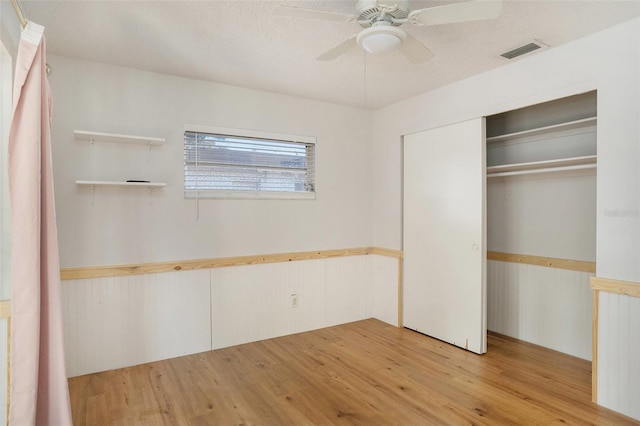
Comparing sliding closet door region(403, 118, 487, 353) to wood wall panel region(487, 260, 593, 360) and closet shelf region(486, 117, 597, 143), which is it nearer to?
closet shelf region(486, 117, 597, 143)

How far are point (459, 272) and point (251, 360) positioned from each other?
2048 mm

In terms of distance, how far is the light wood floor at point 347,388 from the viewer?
2275mm

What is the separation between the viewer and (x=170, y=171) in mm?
3211

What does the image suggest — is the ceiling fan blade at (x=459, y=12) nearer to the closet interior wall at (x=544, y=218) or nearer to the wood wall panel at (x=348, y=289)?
the closet interior wall at (x=544, y=218)

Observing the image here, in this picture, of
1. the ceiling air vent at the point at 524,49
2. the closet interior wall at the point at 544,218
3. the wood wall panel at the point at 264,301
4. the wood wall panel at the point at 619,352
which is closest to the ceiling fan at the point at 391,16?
the ceiling air vent at the point at 524,49

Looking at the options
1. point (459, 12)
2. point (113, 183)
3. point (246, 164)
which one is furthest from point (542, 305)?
point (113, 183)

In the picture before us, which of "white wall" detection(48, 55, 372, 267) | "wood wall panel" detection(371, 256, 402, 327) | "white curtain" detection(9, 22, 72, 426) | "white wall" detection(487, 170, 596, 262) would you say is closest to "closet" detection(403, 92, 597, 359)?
"white wall" detection(487, 170, 596, 262)

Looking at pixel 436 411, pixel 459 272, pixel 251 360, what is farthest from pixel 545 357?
pixel 251 360

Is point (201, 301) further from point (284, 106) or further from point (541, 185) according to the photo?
point (541, 185)

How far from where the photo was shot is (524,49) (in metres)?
2.68

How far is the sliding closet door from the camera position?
10.7ft

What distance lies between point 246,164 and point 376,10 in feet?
6.94

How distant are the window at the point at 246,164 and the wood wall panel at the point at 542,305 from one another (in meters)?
2.21

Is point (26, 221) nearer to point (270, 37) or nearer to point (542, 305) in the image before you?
point (270, 37)
